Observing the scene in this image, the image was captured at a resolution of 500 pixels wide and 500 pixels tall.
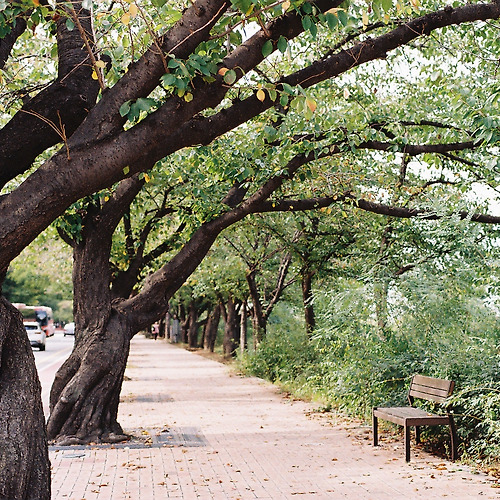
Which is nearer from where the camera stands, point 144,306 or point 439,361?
point 439,361

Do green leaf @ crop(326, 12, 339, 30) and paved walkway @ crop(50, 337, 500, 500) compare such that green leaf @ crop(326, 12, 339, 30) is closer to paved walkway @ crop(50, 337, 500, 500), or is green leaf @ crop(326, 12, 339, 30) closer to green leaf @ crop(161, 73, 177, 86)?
green leaf @ crop(161, 73, 177, 86)

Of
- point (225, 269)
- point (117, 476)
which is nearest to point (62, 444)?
point (117, 476)

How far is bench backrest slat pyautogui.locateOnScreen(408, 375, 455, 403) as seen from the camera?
30.2 feet

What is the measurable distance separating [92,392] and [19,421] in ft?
19.0

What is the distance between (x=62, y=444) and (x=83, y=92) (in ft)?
20.0

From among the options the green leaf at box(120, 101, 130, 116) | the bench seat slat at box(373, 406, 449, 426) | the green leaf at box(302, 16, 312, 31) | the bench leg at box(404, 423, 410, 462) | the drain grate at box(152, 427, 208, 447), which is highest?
the green leaf at box(302, 16, 312, 31)

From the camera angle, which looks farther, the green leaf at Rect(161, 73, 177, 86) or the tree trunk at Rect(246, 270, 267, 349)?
the tree trunk at Rect(246, 270, 267, 349)

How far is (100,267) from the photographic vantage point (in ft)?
38.9

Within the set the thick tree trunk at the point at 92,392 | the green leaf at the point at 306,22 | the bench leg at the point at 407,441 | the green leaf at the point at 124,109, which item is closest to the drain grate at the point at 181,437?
the thick tree trunk at the point at 92,392

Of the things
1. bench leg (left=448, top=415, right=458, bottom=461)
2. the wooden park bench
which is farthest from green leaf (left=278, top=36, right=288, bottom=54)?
bench leg (left=448, top=415, right=458, bottom=461)

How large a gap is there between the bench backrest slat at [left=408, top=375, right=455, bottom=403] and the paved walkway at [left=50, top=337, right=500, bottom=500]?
2.70 feet

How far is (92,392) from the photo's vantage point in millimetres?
10836

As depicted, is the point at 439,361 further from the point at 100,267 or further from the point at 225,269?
the point at 225,269

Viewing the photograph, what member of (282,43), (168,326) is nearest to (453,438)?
(282,43)
